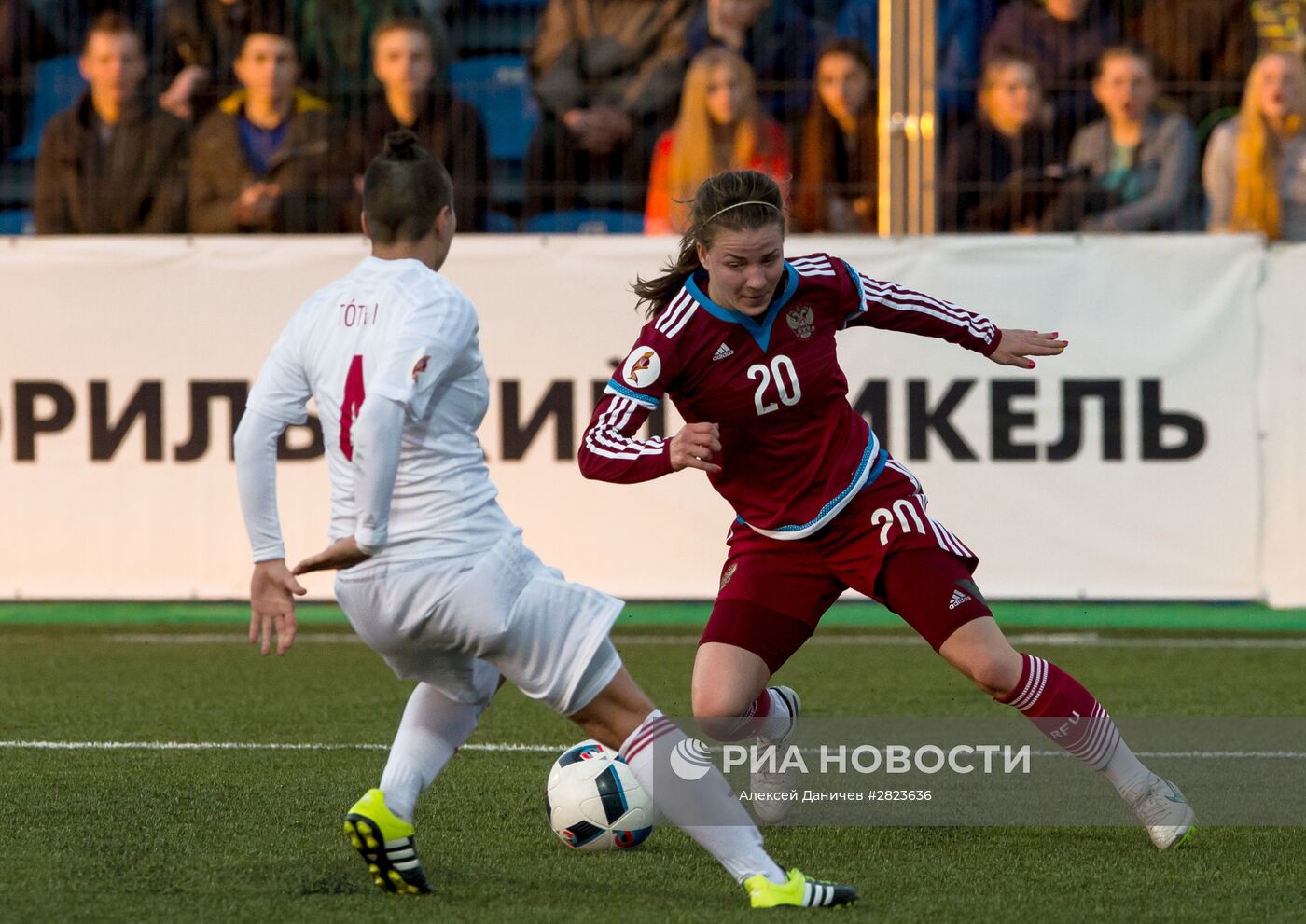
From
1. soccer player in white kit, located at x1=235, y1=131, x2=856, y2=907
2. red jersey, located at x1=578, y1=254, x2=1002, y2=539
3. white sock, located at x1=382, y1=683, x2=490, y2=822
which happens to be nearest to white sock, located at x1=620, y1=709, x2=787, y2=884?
soccer player in white kit, located at x1=235, y1=131, x2=856, y2=907

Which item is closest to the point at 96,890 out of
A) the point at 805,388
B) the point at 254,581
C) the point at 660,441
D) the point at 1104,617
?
the point at 254,581

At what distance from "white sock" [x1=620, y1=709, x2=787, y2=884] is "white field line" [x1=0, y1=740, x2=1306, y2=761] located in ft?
7.02

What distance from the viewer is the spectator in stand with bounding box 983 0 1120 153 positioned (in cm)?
995

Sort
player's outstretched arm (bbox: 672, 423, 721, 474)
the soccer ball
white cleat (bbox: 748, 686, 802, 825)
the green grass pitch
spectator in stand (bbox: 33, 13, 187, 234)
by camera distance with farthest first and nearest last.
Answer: spectator in stand (bbox: 33, 13, 187, 234), white cleat (bbox: 748, 686, 802, 825), the soccer ball, the green grass pitch, player's outstretched arm (bbox: 672, 423, 721, 474)

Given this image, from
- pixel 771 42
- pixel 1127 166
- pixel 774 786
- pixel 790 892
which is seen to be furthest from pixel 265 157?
pixel 790 892

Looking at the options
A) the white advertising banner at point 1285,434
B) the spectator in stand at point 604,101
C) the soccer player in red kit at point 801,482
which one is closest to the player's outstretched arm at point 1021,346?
the soccer player in red kit at point 801,482

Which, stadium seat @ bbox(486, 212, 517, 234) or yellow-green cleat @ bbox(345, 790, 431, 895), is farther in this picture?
stadium seat @ bbox(486, 212, 517, 234)

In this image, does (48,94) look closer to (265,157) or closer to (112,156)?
(112,156)

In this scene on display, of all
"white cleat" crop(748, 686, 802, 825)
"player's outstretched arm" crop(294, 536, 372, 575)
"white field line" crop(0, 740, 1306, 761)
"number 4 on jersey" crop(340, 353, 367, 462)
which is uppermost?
"number 4 on jersey" crop(340, 353, 367, 462)

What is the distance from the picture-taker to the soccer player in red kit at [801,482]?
15.6 ft

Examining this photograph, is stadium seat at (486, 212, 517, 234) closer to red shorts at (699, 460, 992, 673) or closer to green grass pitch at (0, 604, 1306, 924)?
green grass pitch at (0, 604, 1306, 924)

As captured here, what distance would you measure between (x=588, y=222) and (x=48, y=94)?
2.91 m

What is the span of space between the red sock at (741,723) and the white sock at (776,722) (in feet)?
0.06

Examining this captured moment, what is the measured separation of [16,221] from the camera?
409 inches
